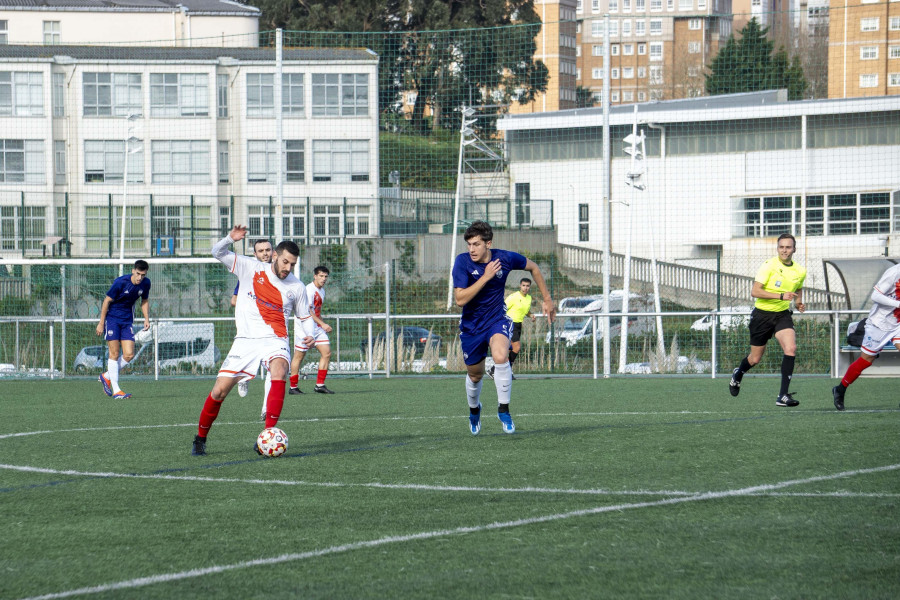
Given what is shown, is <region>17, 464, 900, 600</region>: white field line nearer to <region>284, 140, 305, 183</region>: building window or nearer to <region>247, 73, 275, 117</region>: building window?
<region>284, 140, 305, 183</region>: building window

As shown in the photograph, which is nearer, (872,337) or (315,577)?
(315,577)

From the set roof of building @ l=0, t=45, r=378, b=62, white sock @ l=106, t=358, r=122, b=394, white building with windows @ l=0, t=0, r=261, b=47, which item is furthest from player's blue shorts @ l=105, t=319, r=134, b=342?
white building with windows @ l=0, t=0, r=261, b=47

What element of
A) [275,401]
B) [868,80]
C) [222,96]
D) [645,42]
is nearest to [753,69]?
[222,96]

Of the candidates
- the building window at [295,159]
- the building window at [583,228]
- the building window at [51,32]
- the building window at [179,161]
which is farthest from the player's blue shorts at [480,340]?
the building window at [51,32]

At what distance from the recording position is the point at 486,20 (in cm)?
5934

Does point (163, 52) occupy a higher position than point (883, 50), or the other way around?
point (883, 50)

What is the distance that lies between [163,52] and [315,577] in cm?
4968

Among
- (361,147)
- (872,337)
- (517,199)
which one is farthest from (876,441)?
(361,147)

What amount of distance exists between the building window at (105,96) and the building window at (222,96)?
357 centimetres

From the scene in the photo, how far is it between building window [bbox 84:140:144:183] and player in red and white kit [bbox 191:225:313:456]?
4174 centimetres

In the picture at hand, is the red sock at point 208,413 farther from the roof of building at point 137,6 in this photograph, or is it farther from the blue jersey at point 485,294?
the roof of building at point 137,6

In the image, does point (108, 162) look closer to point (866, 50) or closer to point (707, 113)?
point (707, 113)

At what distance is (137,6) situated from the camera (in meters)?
60.4

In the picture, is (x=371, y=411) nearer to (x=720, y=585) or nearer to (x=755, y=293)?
(x=755, y=293)
